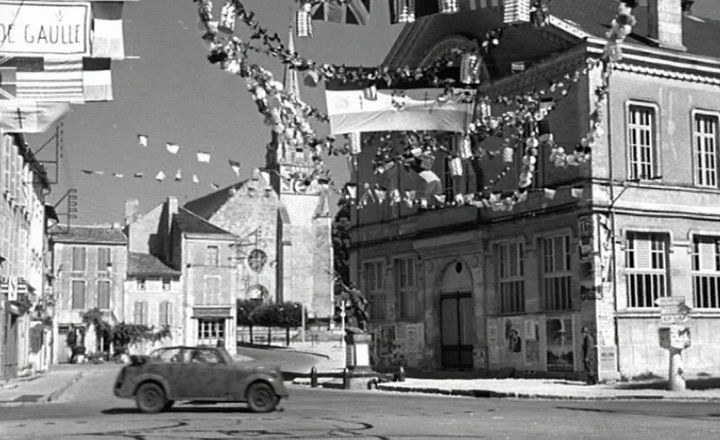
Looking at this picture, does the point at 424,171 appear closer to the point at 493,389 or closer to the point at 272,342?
the point at 493,389

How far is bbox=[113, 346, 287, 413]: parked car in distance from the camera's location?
2003cm

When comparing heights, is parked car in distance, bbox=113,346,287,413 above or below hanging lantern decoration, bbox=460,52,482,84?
below

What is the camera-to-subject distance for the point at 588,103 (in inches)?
1148

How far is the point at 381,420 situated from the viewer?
17328mm

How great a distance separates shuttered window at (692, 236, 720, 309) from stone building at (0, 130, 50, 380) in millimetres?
19220

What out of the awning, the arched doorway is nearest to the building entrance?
the arched doorway

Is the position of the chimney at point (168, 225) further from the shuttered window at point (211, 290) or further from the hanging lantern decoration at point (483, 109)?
the hanging lantern decoration at point (483, 109)

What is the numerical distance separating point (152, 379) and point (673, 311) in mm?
12468

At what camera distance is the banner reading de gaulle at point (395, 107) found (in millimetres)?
21391

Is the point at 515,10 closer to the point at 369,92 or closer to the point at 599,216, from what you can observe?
the point at 369,92

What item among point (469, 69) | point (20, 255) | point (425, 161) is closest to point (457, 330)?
point (425, 161)

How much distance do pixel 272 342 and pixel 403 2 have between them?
6139cm

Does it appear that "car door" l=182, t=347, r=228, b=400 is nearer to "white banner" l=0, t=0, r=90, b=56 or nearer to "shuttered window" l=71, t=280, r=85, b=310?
"white banner" l=0, t=0, r=90, b=56

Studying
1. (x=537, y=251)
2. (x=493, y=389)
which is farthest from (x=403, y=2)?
(x=537, y=251)
